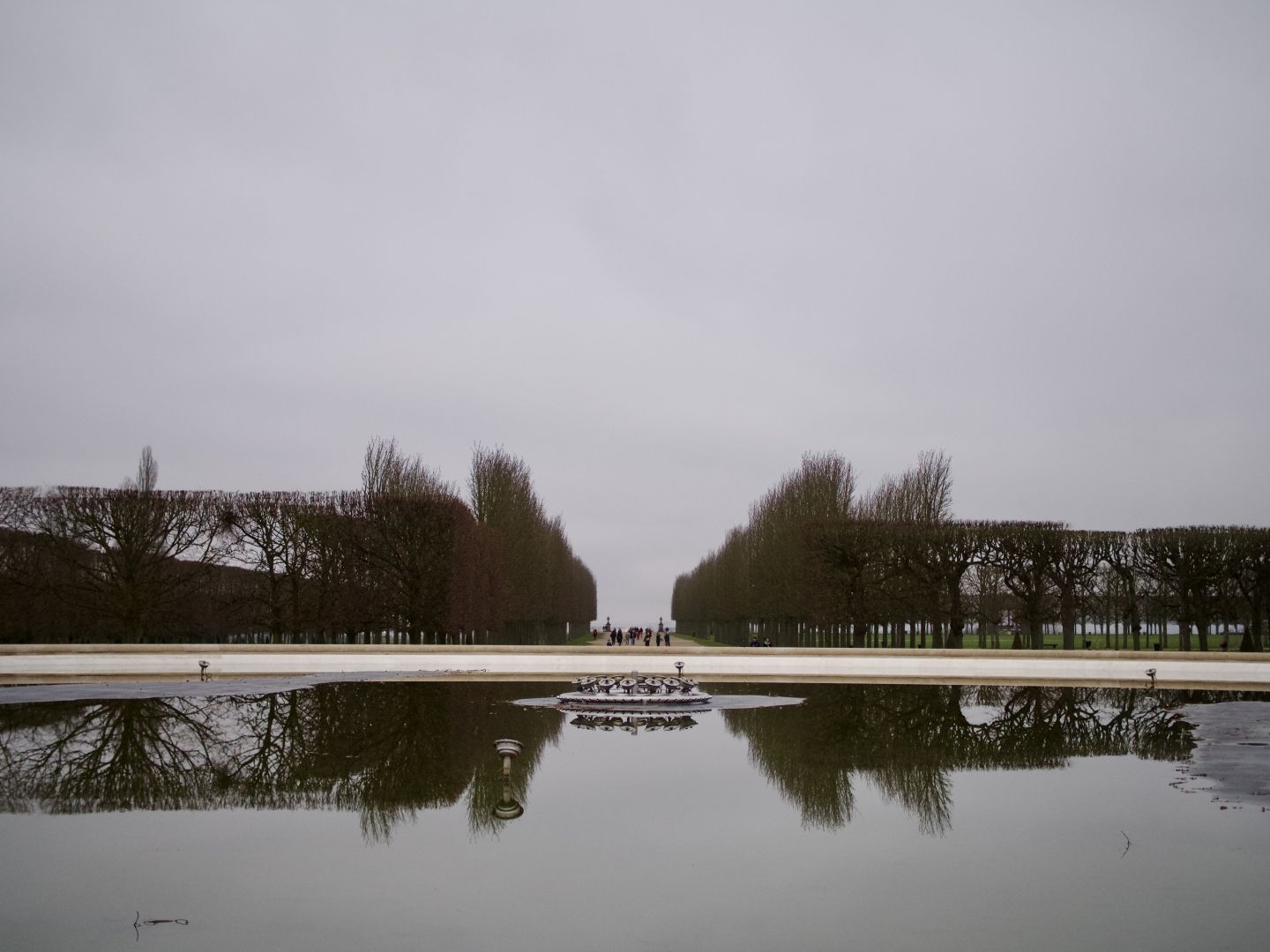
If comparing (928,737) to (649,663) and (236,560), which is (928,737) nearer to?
(649,663)

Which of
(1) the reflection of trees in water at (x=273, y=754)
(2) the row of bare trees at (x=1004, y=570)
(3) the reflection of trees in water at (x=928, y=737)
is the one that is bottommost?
(3) the reflection of trees in water at (x=928, y=737)

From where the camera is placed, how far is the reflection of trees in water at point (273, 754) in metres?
13.6

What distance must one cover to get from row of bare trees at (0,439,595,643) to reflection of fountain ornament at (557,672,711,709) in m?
15.8

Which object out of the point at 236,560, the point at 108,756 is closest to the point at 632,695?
the point at 108,756

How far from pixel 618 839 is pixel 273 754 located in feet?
25.3

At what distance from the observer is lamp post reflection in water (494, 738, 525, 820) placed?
12773mm

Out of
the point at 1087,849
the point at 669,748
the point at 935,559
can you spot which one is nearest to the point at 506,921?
the point at 1087,849

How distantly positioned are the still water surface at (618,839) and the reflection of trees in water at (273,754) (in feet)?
0.27

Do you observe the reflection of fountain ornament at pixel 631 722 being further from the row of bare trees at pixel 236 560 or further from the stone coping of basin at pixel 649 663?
the row of bare trees at pixel 236 560

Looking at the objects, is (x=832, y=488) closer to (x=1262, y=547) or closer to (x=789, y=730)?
(x=1262, y=547)

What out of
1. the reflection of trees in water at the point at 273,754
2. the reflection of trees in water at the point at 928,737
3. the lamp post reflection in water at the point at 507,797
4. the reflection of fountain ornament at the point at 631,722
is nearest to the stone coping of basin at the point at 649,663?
the reflection of trees in water at the point at 928,737

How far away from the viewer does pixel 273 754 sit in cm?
1717

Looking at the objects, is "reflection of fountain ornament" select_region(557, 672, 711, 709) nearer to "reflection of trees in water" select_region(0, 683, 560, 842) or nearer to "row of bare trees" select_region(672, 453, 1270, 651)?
"reflection of trees in water" select_region(0, 683, 560, 842)

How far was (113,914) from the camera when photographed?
8953 millimetres
